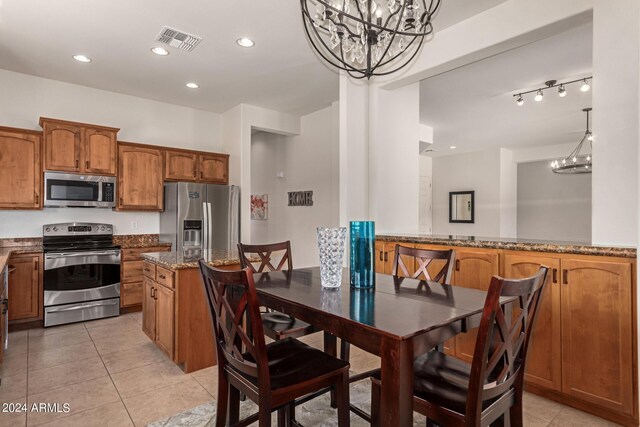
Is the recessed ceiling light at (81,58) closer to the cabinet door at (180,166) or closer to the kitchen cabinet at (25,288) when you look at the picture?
the cabinet door at (180,166)

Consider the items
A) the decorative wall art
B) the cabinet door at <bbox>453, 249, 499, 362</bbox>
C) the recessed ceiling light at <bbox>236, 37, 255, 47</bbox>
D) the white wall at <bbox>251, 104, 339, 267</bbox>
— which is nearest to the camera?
the cabinet door at <bbox>453, 249, 499, 362</bbox>

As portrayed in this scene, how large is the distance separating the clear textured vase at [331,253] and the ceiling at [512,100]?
2895 millimetres

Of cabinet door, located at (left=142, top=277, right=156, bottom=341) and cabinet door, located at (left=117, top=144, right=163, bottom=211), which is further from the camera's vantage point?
cabinet door, located at (left=117, top=144, right=163, bottom=211)

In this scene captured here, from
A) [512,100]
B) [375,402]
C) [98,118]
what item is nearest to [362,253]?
[375,402]

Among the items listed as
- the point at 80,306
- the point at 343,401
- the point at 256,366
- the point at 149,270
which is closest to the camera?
the point at 256,366

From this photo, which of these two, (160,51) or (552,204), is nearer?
(160,51)

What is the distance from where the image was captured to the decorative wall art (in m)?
6.58

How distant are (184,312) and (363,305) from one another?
1764 mm

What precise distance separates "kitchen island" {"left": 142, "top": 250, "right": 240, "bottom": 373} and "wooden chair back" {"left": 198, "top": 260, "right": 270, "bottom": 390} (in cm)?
109

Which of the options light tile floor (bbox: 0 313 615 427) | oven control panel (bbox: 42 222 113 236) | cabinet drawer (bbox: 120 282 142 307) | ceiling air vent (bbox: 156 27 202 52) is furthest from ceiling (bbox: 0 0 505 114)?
light tile floor (bbox: 0 313 615 427)

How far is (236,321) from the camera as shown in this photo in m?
1.45

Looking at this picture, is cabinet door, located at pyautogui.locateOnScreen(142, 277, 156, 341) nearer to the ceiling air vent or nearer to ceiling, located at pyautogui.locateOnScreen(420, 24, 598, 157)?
the ceiling air vent

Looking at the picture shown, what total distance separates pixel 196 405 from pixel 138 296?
253cm

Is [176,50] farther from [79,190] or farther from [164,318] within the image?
[164,318]
